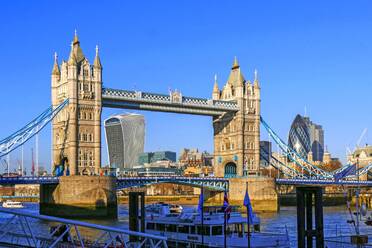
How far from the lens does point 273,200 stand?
88.0 metres

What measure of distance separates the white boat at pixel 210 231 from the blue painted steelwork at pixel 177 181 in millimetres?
33230

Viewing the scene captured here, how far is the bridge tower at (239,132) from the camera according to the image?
322ft

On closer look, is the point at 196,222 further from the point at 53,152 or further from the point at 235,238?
the point at 53,152

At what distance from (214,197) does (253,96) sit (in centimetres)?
1601

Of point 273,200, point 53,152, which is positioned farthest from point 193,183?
point 53,152

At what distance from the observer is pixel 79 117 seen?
272 feet

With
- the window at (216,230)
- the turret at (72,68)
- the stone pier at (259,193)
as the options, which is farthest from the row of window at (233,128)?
the window at (216,230)

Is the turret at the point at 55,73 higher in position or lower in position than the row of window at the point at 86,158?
higher

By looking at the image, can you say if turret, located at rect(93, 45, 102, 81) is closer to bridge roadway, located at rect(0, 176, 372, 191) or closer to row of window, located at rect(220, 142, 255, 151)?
bridge roadway, located at rect(0, 176, 372, 191)

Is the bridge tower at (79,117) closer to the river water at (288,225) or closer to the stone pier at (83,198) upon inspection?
the stone pier at (83,198)

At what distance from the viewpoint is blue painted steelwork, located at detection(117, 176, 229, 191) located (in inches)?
3236

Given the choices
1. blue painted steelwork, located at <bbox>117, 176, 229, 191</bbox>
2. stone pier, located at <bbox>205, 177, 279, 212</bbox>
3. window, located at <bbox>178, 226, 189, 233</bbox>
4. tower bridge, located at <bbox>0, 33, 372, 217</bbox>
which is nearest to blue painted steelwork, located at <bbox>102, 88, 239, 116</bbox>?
tower bridge, located at <bbox>0, 33, 372, 217</bbox>

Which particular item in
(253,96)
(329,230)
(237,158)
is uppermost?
(253,96)

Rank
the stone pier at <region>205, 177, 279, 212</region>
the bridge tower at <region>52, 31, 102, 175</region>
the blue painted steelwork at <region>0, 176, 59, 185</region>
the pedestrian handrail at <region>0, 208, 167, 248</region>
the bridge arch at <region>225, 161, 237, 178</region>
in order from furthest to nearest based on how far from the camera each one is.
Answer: the bridge arch at <region>225, 161, 237, 178</region>, the stone pier at <region>205, 177, 279, 212</region>, the bridge tower at <region>52, 31, 102, 175</region>, the blue painted steelwork at <region>0, 176, 59, 185</region>, the pedestrian handrail at <region>0, 208, 167, 248</region>
